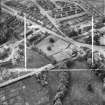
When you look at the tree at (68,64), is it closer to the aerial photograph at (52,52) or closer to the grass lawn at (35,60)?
the aerial photograph at (52,52)

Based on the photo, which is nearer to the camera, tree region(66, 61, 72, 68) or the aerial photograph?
the aerial photograph

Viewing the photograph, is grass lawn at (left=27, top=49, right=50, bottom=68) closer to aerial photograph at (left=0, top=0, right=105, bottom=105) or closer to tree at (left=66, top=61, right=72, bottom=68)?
aerial photograph at (left=0, top=0, right=105, bottom=105)

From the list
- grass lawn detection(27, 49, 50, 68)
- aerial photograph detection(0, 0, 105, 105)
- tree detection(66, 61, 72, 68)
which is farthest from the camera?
grass lawn detection(27, 49, 50, 68)

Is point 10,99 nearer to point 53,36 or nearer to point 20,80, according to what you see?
point 20,80

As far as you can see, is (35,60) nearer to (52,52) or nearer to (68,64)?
(52,52)

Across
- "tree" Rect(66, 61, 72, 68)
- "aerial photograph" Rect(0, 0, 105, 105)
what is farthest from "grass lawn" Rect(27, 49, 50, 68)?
"tree" Rect(66, 61, 72, 68)

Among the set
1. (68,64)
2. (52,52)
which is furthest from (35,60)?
(68,64)

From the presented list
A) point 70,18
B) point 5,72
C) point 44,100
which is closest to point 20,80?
point 5,72

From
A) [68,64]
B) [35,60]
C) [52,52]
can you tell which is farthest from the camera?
[52,52]
